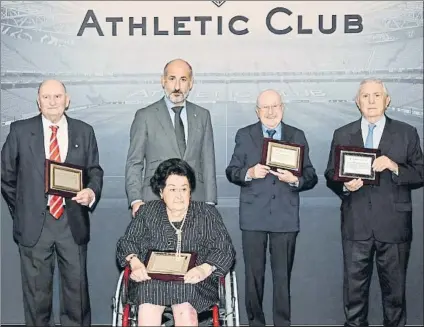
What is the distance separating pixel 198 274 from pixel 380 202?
157 centimetres

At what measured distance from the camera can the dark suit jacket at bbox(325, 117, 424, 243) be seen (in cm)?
524

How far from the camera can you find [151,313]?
4297 mm

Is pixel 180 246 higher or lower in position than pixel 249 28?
lower

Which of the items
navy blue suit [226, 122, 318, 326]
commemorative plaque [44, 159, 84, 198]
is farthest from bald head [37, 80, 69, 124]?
navy blue suit [226, 122, 318, 326]

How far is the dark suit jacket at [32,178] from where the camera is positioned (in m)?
5.19

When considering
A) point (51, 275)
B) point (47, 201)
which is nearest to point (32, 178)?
Answer: point (47, 201)

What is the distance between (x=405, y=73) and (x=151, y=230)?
8.29 ft

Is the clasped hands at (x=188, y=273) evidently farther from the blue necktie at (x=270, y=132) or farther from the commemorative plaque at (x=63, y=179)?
the blue necktie at (x=270, y=132)

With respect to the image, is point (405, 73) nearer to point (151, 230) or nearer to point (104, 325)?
point (151, 230)

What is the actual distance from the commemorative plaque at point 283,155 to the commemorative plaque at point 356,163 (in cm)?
26

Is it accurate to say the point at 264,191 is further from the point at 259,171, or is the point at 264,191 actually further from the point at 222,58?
the point at 222,58

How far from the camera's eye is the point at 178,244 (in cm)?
457

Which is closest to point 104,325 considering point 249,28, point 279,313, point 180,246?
point 279,313

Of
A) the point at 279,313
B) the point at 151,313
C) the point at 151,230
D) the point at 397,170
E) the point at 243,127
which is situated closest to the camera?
the point at 151,313
